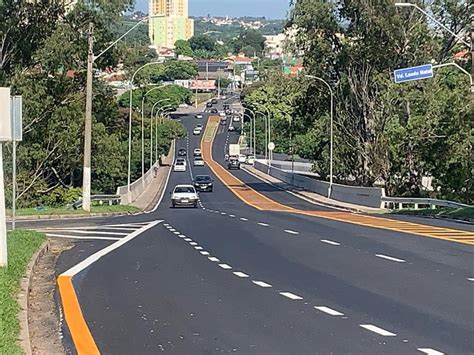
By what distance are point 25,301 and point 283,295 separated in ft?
12.3

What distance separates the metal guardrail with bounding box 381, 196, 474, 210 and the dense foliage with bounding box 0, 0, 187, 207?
21.1 m

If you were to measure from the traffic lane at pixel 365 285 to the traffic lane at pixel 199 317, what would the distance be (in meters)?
0.56

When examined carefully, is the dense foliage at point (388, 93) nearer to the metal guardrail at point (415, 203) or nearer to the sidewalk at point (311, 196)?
the sidewalk at point (311, 196)

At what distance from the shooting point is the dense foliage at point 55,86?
63.7m

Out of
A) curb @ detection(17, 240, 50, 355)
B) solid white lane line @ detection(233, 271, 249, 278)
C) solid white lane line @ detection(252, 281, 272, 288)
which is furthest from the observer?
solid white lane line @ detection(233, 271, 249, 278)

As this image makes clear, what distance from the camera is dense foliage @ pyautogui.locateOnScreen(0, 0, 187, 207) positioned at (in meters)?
63.7

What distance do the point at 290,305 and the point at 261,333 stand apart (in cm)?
226

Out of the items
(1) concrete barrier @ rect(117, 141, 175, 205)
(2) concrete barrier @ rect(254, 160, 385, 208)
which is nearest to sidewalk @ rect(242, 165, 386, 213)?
(2) concrete barrier @ rect(254, 160, 385, 208)

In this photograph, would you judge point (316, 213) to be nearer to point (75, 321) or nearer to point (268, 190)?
point (75, 321)

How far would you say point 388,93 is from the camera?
6544 centimetres

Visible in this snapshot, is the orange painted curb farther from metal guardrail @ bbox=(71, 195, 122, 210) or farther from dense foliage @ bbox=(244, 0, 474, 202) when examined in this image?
dense foliage @ bbox=(244, 0, 474, 202)

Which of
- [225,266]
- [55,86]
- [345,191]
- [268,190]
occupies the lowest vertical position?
[268,190]

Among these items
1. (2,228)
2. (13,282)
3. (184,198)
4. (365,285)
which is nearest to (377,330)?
(365,285)

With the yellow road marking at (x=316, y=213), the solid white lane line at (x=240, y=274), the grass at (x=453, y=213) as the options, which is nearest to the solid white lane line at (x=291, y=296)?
the solid white lane line at (x=240, y=274)
